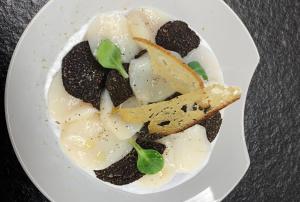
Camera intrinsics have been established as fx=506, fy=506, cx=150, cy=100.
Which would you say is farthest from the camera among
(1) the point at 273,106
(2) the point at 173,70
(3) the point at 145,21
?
(1) the point at 273,106

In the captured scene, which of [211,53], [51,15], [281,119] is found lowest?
[281,119]

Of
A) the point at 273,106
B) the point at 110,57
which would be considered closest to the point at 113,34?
the point at 110,57

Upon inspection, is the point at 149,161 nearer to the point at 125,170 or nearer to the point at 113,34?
the point at 125,170

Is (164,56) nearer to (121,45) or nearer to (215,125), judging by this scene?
(121,45)

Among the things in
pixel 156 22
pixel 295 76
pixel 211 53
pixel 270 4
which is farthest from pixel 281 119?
pixel 156 22

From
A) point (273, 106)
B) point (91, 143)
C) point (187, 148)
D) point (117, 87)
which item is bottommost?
point (273, 106)

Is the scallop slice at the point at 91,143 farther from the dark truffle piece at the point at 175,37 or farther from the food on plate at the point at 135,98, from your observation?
the dark truffle piece at the point at 175,37
